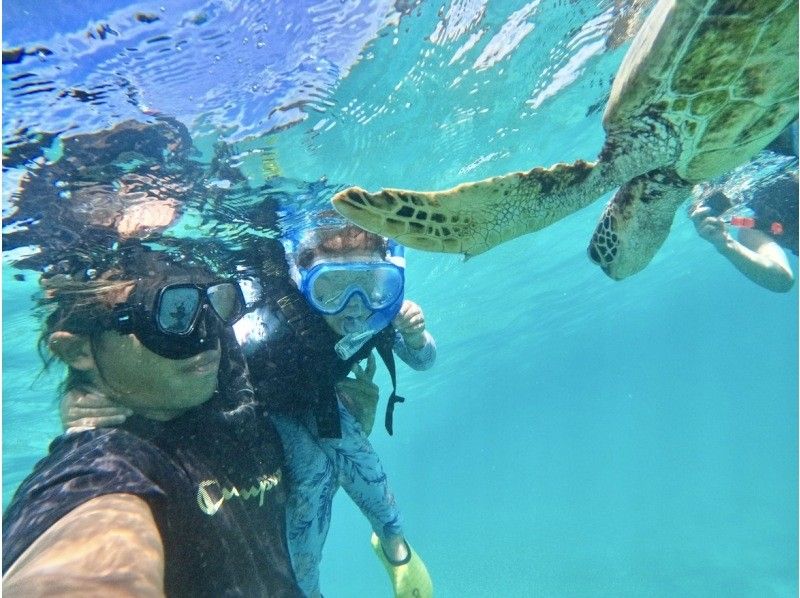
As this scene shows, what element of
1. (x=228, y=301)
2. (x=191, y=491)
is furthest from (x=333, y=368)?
(x=191, y=491)

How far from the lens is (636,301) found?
38438mm

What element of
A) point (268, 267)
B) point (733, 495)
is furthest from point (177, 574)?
point (733, 495)

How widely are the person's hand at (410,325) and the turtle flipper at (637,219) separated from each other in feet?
6.93

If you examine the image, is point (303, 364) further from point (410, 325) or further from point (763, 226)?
point (763, 226)

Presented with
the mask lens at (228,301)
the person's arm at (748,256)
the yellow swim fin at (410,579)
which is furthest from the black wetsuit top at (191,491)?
the person's arm at (748,256)

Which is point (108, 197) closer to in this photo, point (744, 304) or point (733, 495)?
point (733, 495)

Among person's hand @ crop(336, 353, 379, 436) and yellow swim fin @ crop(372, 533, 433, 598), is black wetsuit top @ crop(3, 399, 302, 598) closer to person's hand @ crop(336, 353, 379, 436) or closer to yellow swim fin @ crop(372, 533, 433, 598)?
person's hand @ crop(336, 353, 379, 436)

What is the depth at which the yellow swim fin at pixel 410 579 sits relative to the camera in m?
5.56

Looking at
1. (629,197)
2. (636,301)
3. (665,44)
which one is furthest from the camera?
(636,301)

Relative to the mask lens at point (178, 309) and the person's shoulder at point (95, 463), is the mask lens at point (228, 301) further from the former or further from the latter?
the person's shoulder at point (95, 463)

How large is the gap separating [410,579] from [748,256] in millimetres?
8494

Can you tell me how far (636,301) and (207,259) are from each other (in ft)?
125

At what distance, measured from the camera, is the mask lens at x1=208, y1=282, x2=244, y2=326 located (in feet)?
16.0

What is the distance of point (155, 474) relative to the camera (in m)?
2.55
